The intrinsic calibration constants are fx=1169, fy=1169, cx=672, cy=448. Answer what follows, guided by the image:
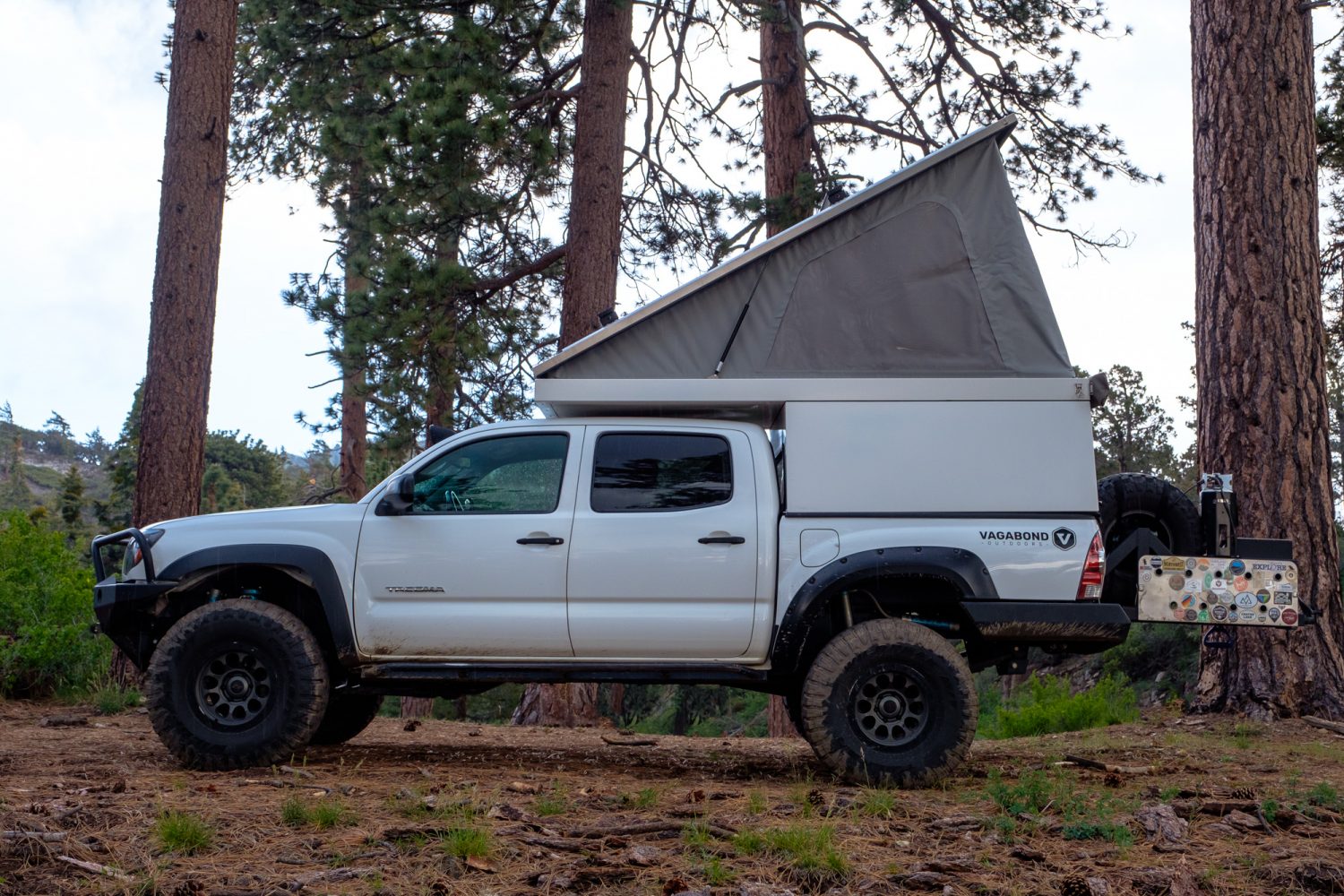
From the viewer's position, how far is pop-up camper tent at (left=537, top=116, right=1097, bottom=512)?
20.1 feet

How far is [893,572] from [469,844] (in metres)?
2.70

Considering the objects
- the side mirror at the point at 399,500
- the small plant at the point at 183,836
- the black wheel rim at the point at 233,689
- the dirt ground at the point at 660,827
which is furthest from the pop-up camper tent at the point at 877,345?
the small plant at the point at 183,836

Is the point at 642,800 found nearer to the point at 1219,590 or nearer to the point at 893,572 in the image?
the point at 893,572

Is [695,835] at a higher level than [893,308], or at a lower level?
lower

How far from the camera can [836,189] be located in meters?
6.75

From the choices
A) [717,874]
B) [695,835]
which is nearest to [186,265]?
[695,835]

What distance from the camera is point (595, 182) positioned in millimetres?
12281

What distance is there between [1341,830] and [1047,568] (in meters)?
1.72

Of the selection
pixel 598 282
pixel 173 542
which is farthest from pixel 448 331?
pixel 173 542

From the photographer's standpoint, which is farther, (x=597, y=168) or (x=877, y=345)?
(x=597, y=168)

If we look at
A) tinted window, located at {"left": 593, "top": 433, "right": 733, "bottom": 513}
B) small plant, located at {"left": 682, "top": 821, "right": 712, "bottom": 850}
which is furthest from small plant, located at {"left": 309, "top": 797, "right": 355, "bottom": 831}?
tinted window, located at {"left": 593, "top": 433, "right": 733, "bottom": 513}

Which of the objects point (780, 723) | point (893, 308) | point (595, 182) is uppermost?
point (595, 182)

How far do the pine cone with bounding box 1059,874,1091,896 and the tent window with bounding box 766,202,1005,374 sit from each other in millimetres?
2898

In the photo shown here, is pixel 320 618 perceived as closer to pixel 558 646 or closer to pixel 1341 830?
pixel 558 646
